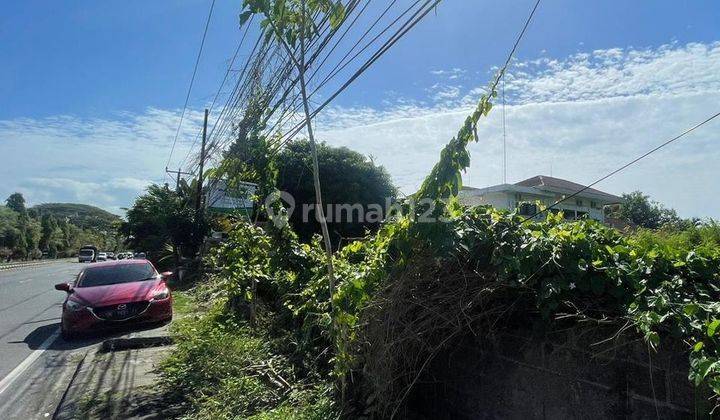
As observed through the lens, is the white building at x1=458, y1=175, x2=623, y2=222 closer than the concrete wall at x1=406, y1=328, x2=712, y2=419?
No

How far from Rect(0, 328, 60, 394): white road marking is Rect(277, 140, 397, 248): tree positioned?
1424cm

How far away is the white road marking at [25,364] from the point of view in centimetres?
636

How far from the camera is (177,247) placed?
2317cm

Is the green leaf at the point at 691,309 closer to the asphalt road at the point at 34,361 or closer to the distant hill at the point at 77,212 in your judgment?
the asphalt road at the point at 34,361

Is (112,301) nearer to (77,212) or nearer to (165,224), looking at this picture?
(165,224)

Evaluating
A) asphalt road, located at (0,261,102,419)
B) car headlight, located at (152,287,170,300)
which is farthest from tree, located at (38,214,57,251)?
car headlight, located at (152,287,170,300)

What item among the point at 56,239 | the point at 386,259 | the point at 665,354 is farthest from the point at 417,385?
the point at 56,239

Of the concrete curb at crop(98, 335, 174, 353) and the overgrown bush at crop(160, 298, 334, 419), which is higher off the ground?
the overgrown bush at crop(160, 298, 334, 419)

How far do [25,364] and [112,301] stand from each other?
1766 mm

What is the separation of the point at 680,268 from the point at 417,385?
87.1 inches

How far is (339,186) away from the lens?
2417 cm

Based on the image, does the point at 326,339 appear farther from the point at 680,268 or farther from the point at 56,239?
the point at 56,239

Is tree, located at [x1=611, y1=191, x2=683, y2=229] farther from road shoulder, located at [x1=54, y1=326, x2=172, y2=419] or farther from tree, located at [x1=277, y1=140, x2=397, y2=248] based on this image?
road shoulder, located at [x1=54, y1=326, x2=172, y2=419]

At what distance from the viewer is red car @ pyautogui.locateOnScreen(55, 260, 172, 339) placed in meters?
8.74
